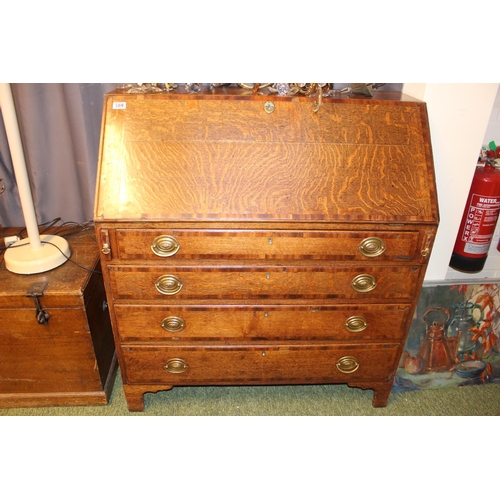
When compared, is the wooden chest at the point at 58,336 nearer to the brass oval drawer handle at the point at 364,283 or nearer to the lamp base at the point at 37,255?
the lamp base at the point at 37,255

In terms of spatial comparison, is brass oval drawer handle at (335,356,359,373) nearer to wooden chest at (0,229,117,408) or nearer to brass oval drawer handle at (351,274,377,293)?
brass oval drawer handle at (351,274,377,293)

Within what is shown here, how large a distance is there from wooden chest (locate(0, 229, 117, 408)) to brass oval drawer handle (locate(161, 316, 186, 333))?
12.8 inches

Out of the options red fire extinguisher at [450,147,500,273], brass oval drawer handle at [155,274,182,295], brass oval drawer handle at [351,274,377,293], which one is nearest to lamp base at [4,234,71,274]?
brass oval drawer handle at [155,274,182,295]

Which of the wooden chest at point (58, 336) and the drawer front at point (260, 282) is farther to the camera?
the wooden chest at point (58, 336)

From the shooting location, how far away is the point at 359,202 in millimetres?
1401

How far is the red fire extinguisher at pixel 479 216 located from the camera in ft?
5.74

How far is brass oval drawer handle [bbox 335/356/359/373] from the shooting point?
170cm

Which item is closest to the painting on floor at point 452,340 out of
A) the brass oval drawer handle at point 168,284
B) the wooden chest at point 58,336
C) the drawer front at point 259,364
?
the drawer front at point 259,364

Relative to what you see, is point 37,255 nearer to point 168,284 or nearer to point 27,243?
point 27,243

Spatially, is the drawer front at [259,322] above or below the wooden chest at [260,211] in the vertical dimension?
below

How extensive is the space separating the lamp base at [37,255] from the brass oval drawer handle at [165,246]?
56 cm

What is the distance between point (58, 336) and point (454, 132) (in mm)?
1756

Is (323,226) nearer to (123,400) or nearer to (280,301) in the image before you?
(280,301)
